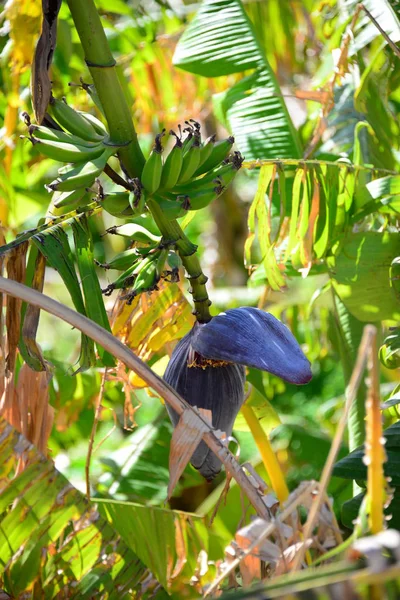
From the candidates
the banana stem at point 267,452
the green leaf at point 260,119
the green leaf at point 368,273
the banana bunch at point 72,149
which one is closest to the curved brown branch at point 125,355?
the banana bunch at point 72,149

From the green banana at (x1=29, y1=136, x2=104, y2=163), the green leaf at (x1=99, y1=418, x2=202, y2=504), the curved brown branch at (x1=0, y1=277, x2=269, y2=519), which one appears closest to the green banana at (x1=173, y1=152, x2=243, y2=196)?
the green banana at (x1=29, y1=136, x2=104, y2=163)

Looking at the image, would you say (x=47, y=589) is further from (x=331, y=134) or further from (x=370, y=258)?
(x=331, y=134)

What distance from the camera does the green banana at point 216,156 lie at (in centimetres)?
80

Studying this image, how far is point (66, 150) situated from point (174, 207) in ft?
0.43

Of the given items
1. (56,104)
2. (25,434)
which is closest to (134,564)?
(25,434)

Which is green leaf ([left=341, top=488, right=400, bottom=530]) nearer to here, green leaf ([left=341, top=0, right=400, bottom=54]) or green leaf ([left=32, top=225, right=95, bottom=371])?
green leaf ([left=32, top=225, right=95, bottom=371])

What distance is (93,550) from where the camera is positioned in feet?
2.64

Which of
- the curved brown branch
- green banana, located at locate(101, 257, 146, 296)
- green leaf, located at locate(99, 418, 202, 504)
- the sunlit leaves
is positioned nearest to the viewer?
the curved brown branch

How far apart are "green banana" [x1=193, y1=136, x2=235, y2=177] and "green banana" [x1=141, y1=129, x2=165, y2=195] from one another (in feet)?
0.32

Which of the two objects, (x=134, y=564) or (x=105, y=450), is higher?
(x=134, y=564)

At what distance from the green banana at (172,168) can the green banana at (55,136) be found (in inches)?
3.5

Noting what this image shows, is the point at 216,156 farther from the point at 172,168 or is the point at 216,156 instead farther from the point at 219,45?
the point at 219,45

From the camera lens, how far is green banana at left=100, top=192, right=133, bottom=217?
2.41ft

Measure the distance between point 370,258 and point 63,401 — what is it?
→ 644 mm
